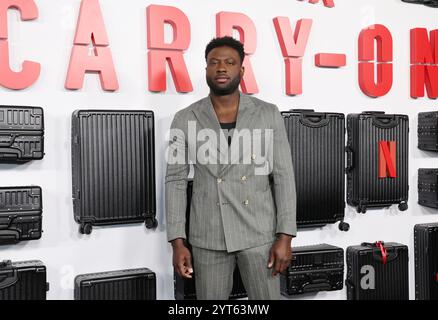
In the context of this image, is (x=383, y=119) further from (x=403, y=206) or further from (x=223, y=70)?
(x=223, y=70)

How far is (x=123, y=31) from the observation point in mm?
2896

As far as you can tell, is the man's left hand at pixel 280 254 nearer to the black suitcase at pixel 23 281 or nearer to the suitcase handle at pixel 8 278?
the black suitcase at pixel 23 281

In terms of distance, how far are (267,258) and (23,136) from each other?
133 cm

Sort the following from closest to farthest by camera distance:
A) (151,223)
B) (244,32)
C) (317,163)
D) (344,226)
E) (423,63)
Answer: (151,223) → (244,32) → (317,163) → (344,226) → (423,63)

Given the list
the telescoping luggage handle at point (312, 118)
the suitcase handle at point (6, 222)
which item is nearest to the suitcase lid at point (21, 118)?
the suitcase handle at point (6, 222)

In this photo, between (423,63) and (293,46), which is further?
(423,63)

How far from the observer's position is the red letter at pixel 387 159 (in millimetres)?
3393

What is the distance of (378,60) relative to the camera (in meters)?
3.52

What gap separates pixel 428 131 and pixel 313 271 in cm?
125

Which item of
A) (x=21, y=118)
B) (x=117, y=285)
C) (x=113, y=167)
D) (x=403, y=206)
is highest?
(x=21, y=118)

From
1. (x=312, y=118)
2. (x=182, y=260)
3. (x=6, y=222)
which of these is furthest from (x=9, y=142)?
(x=312, y=118)

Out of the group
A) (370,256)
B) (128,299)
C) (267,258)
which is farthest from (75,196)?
(370,256)

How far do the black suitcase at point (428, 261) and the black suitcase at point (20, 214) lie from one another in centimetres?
246

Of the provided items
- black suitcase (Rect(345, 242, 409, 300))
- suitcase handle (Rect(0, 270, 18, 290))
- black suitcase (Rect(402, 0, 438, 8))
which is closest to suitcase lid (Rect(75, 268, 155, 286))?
suitcase handle (Rect(0, 270, 18, 290))
